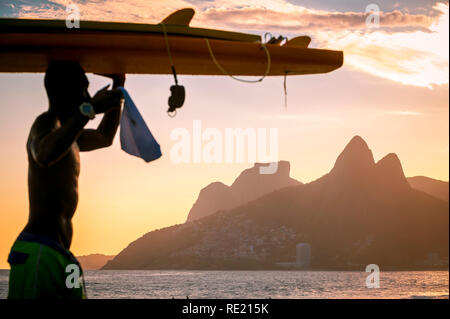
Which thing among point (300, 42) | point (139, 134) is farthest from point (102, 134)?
point (300, 42)

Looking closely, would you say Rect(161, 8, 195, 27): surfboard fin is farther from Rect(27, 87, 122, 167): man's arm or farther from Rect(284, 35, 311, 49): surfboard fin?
Rect(27, 87, 122, 167): man's arm

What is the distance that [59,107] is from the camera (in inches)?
134

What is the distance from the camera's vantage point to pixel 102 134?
12.7ft

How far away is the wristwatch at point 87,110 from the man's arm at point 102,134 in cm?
69

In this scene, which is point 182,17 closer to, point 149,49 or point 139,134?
point 149,49

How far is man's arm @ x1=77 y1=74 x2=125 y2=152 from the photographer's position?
12.5 feet

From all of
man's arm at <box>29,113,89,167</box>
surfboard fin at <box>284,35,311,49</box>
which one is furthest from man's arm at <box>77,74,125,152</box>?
surfboard fin at <box>284,35,311,49</box>

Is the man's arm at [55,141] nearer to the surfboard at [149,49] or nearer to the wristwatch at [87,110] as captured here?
the wristwatch at [87,110]

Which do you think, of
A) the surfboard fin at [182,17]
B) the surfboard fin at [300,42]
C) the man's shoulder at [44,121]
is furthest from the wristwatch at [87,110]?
the surfboard fin at [300,42]

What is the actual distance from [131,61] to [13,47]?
34.2 inches
